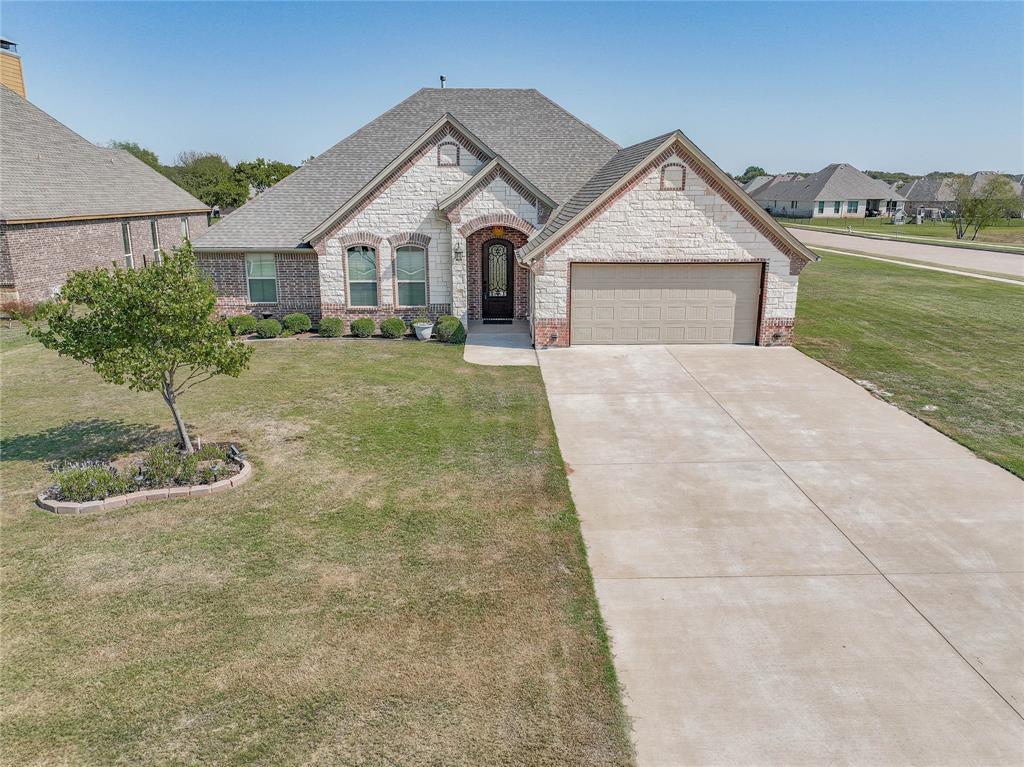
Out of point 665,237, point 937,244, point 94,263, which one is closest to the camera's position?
point 665,237

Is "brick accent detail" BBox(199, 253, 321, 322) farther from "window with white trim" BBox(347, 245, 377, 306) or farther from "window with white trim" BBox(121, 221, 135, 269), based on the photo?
"window with white trim" BBox(121, 221, 135, 269)

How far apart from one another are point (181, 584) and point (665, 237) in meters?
15.4

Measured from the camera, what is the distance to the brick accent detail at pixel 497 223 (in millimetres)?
21422

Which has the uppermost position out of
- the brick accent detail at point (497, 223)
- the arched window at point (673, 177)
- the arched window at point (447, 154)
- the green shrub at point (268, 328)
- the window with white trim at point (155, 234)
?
the arched window at point (447, 154)

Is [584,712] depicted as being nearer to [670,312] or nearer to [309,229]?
[670,312]

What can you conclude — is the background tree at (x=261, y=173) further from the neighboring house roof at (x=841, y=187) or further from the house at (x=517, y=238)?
the neighboring house roof at (x=841, y=187)

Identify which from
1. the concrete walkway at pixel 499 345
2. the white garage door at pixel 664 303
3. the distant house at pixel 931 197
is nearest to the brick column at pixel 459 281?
the concrete walkway at pixel 499 345

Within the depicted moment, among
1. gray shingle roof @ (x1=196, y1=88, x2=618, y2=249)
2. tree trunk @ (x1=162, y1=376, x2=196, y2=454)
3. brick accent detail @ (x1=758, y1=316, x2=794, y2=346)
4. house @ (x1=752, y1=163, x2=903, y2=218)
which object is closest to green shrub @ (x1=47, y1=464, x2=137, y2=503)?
tree trunk @ (x1=162, y1=376, x2=196, y2=454)

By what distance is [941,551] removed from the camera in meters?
9.00

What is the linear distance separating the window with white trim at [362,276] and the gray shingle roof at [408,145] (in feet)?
6.23

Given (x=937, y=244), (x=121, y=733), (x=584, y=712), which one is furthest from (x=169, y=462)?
(x=937, y=244)

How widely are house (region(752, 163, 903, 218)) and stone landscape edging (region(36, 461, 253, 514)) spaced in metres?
101

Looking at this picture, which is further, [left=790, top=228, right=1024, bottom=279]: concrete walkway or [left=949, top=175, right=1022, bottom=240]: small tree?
[left=949, top=175, right=1022, bottom=240]: small tree

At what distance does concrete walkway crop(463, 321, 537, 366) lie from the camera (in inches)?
750
